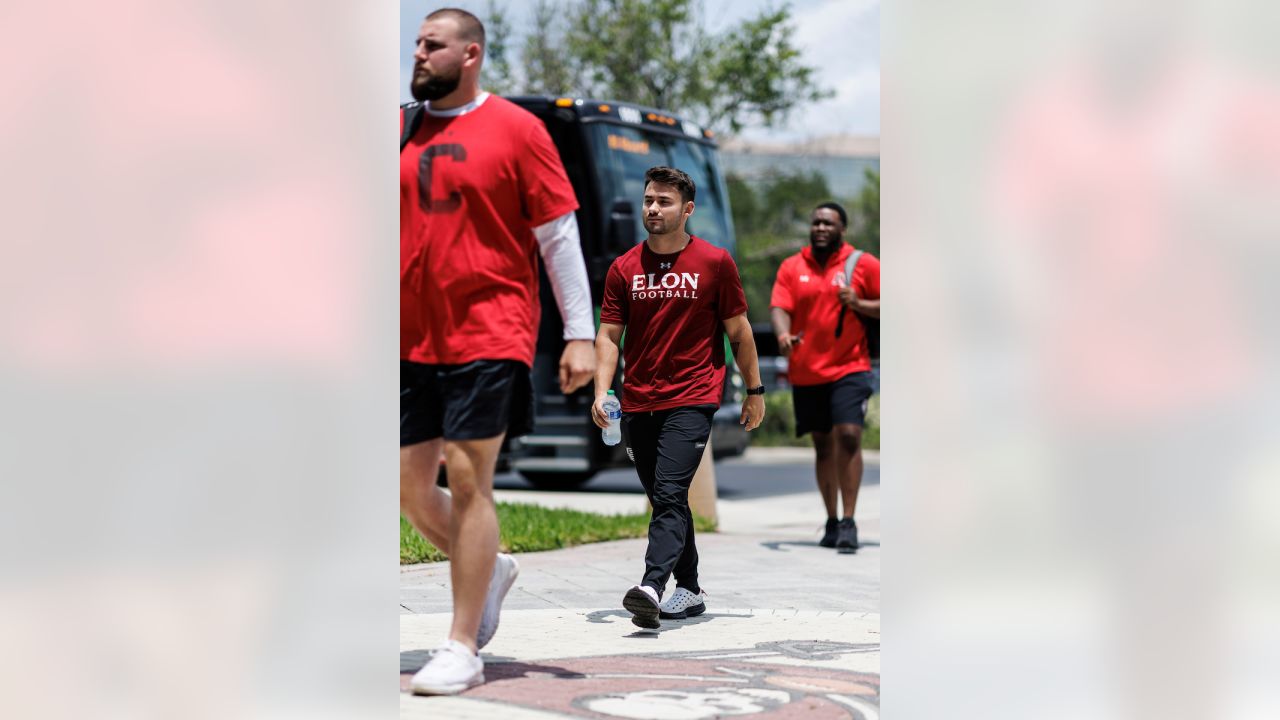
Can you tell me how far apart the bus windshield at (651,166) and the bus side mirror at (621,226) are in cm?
18

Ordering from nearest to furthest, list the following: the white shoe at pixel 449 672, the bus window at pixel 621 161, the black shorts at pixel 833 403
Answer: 1. the white shoe at pixel 449 672
2. the black shorts at pixel 833 403
3. the bus window at pixel 621 161

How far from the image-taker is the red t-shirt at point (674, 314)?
6.63m

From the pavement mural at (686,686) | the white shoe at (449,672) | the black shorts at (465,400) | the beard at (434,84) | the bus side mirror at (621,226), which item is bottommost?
the pavement mural at (686,686)

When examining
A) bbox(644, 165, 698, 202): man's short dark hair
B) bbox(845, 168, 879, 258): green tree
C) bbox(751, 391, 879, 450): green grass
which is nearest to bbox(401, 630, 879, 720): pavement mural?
bbox(644, 165, 698, 202): man's short dark hair

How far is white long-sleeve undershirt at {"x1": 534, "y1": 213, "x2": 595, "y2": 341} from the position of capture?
498 cm

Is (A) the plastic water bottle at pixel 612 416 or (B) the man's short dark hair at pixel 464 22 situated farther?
(A) the plastic water bottle at pixel 612 416

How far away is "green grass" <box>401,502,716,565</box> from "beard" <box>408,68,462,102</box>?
4082 millimetres

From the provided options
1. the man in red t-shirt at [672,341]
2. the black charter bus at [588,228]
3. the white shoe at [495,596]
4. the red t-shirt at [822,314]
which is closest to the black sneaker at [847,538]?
the red t-shirt at [822,314]

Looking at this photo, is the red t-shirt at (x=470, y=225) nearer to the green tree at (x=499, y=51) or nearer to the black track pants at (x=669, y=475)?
the black track pants at (x=669, y=475)

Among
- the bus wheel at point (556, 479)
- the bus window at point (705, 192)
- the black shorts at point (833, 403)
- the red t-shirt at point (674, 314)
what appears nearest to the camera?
the red t-shirt at point (674, 314)

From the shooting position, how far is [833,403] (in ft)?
31.1
